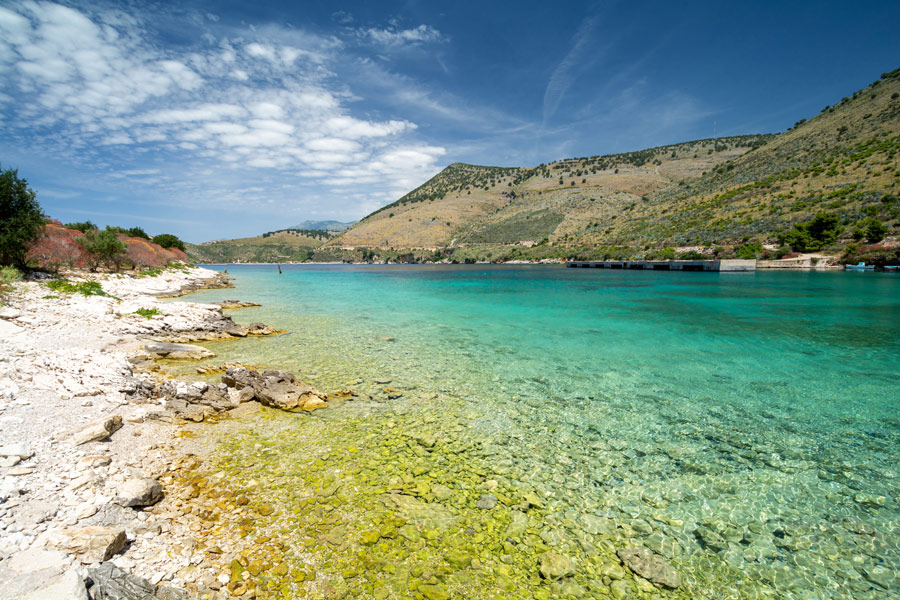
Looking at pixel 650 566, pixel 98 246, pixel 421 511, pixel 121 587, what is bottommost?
pixel 650 566

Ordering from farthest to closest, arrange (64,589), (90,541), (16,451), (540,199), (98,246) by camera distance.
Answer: (540,199), (98,246), (16,451), (90,541), (64,589)

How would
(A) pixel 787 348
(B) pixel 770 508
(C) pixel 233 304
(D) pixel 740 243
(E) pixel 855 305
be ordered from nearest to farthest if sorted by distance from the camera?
(B) pixel 770 508 < (A) pixel 787 348 < (E) pixel 855 305 < (C) pixel 233 304 < (D) pixel 740 243

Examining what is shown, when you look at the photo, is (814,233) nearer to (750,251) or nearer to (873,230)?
(873,230)

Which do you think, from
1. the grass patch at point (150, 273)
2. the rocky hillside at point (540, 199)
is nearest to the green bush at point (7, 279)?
the grass patch at point (150, 273)

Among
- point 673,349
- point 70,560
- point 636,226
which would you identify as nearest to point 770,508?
point 70,560

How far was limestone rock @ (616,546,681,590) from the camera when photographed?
3.97 metres

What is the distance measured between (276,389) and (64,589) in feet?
19.5

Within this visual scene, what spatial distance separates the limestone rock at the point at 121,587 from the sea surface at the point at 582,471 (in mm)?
873

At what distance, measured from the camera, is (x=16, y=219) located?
18156mm

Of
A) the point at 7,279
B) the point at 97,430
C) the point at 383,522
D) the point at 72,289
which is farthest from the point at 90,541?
the point at 72,289

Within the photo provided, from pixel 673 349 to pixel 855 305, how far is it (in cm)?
1982

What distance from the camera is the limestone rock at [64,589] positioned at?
2.66m

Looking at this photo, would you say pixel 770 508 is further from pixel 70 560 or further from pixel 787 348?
pixel 787 348

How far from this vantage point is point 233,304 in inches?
994
